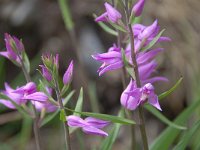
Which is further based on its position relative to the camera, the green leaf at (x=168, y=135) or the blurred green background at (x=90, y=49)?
the blurred green background at (x=90, y=49)

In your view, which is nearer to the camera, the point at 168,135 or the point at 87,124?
the point at 87,124

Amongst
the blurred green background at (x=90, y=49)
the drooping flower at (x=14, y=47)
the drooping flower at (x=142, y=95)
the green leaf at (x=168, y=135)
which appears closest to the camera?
the drooping flower at (x=142, y=95)

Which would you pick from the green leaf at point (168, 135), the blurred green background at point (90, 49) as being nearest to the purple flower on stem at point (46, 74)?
the green leaf at point (168, 135)

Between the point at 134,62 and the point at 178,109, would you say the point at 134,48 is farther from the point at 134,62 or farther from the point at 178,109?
the point at 178,109

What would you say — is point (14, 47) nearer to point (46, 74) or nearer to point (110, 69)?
point (46, 74)

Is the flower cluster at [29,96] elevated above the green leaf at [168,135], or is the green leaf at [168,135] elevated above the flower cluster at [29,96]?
the flower cluster at [29,96]

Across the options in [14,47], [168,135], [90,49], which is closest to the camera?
[14,47]

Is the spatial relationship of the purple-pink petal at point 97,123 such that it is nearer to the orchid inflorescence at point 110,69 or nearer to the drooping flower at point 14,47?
the orchid inflorescence at point 110,69

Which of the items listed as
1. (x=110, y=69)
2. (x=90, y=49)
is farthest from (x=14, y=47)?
(x=90, y=49)

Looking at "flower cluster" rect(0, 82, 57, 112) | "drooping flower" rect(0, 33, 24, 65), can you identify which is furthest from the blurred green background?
"drooping flower" rect(0, 33, 24, 65)

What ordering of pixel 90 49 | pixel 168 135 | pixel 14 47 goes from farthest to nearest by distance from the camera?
pixel 90 49
pixel 168 135
pixel 14 47

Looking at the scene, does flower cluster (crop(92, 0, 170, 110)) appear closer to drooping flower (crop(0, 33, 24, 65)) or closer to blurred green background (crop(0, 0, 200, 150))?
drooping flower (crop(0, 33, 24, 65))
